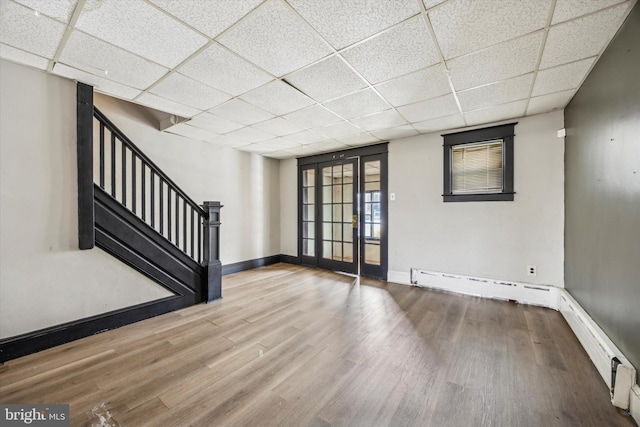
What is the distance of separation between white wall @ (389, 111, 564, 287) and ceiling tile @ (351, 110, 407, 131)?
769 mm

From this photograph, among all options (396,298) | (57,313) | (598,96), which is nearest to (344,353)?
(396,298)

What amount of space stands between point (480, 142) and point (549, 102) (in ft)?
2.75

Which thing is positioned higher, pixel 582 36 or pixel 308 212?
pixel 582 36

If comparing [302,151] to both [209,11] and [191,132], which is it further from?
[209,11]

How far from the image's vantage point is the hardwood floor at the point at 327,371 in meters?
1.49

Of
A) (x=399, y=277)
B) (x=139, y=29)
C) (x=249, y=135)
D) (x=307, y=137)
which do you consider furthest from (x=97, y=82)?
(x=399, y=277)

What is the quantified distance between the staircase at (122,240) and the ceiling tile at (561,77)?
3.86 m

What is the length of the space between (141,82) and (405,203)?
3793 mm

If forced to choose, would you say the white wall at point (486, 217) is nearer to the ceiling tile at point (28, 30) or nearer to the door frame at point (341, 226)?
the door frame at point (341, 226)

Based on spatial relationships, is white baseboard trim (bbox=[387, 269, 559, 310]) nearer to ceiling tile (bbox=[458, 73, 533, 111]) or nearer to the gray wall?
the gray wall

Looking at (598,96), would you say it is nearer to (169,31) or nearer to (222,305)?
(169,31)

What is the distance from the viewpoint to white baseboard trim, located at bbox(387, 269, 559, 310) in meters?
3.10

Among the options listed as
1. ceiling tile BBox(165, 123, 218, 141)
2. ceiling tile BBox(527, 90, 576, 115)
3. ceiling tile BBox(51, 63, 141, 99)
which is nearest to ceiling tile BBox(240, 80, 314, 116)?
ceiling tile BBox(51, 63, 141, 99)

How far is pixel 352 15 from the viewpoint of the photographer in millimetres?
1551
